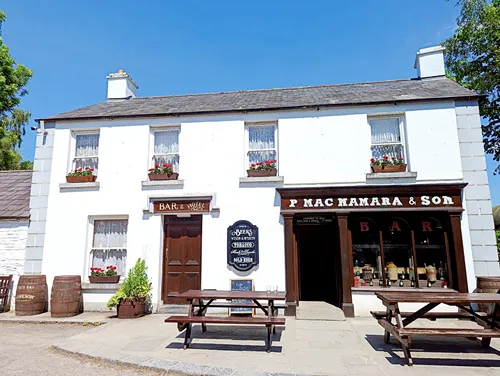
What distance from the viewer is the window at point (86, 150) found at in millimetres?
10023

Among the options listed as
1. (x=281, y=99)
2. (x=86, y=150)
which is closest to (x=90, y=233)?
(x=86, y=150)

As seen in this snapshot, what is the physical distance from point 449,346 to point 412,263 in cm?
305

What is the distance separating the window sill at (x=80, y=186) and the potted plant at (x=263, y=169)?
4.51 meters

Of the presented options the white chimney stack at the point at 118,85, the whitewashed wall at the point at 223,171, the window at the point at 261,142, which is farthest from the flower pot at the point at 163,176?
the white chimney stack at the point at 118,85

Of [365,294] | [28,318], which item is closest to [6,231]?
[28,318]

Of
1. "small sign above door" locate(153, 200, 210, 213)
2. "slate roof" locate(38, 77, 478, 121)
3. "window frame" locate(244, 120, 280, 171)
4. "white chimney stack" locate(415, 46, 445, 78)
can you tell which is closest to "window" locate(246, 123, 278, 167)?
"window frame" locate(244, 120, 280, 171)

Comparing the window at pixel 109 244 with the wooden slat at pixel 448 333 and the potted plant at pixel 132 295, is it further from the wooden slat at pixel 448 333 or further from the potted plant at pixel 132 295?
the wooden slat at pixel 448 333

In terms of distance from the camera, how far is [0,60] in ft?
50.3

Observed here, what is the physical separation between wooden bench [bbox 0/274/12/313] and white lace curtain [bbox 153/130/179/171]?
5333 millimetres

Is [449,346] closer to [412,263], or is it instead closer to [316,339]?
[316,339]

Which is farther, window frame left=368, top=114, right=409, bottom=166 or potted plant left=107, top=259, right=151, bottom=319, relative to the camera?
window frame left=368, top=114, right=409, bottom=166

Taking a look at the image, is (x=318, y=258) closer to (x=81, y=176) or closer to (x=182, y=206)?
(x=182, y=206)

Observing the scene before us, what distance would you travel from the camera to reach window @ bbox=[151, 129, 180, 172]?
32.1 ft

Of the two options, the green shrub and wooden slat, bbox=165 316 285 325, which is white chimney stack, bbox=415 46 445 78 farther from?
the green shrub
